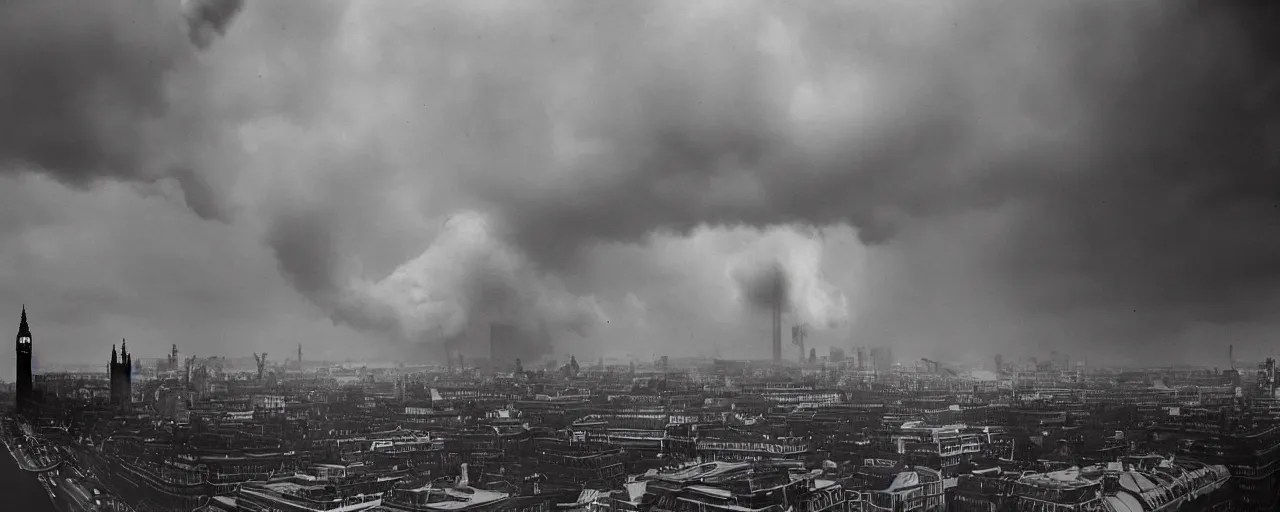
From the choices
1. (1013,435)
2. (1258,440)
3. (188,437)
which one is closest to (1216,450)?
(1258,440)

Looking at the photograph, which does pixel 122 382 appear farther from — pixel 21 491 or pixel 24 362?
pixel 21 491

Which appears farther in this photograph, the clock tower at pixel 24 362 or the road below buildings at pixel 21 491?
the clock tower at pixel 24 362

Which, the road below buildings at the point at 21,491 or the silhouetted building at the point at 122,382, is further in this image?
the silhouetted building at the point at 122,382

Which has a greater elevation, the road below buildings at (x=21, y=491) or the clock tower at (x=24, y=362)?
the clock tower at (x=24, y=362)

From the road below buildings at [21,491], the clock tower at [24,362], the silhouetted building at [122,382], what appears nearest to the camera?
the road below buildings at [21,491]

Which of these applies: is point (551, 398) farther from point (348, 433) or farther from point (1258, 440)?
point (1258, 440)

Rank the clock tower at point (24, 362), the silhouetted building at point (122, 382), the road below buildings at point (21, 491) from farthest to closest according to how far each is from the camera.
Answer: the silhouetted building at point (122, 382) → the clock tower at point (24, 362) → the road below buildings at point (21, 491)

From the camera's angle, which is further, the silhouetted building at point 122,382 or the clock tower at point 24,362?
the silhouetted building at point 122,382

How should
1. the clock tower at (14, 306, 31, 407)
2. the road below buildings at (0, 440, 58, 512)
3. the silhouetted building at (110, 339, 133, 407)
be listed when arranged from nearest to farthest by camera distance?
the road below buildings at (0, 440, 58, 512) < the clock tower at (14, 306, 31, 407) < the silhouetted building at (110, 339, 133, 407)

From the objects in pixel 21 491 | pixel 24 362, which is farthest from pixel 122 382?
pixel 21 491
